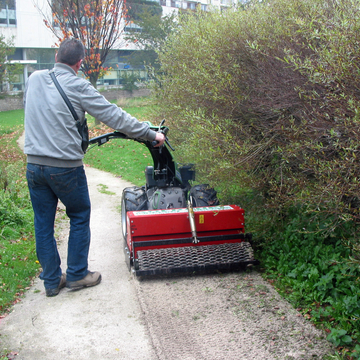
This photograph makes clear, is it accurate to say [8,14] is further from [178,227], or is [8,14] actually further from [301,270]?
[301,270]

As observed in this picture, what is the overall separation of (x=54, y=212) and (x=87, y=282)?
77 centimetres

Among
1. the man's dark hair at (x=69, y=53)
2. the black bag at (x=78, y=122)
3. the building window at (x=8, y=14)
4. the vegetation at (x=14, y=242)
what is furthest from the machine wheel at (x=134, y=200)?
the building window at (x=8, y=14)

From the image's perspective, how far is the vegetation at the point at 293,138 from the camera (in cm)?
321

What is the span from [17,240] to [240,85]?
11.6ft

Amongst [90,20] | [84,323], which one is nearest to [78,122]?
[84,323]

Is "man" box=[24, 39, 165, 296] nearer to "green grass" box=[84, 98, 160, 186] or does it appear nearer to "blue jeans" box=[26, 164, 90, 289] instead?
"blue jeans" box=[26, 164, 90, 289]

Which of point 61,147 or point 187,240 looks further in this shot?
point 187,240

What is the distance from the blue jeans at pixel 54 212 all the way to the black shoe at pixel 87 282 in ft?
0.13

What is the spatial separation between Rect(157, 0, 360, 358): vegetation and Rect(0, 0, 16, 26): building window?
41.6 meters

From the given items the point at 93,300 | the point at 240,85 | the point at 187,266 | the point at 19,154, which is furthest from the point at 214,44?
the point at 19,154

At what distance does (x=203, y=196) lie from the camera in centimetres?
491

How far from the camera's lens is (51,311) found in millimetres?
3760

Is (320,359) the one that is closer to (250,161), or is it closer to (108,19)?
(250,161)

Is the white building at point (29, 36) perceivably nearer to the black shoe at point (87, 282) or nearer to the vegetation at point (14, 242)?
the vegetation at point (14, 242)
